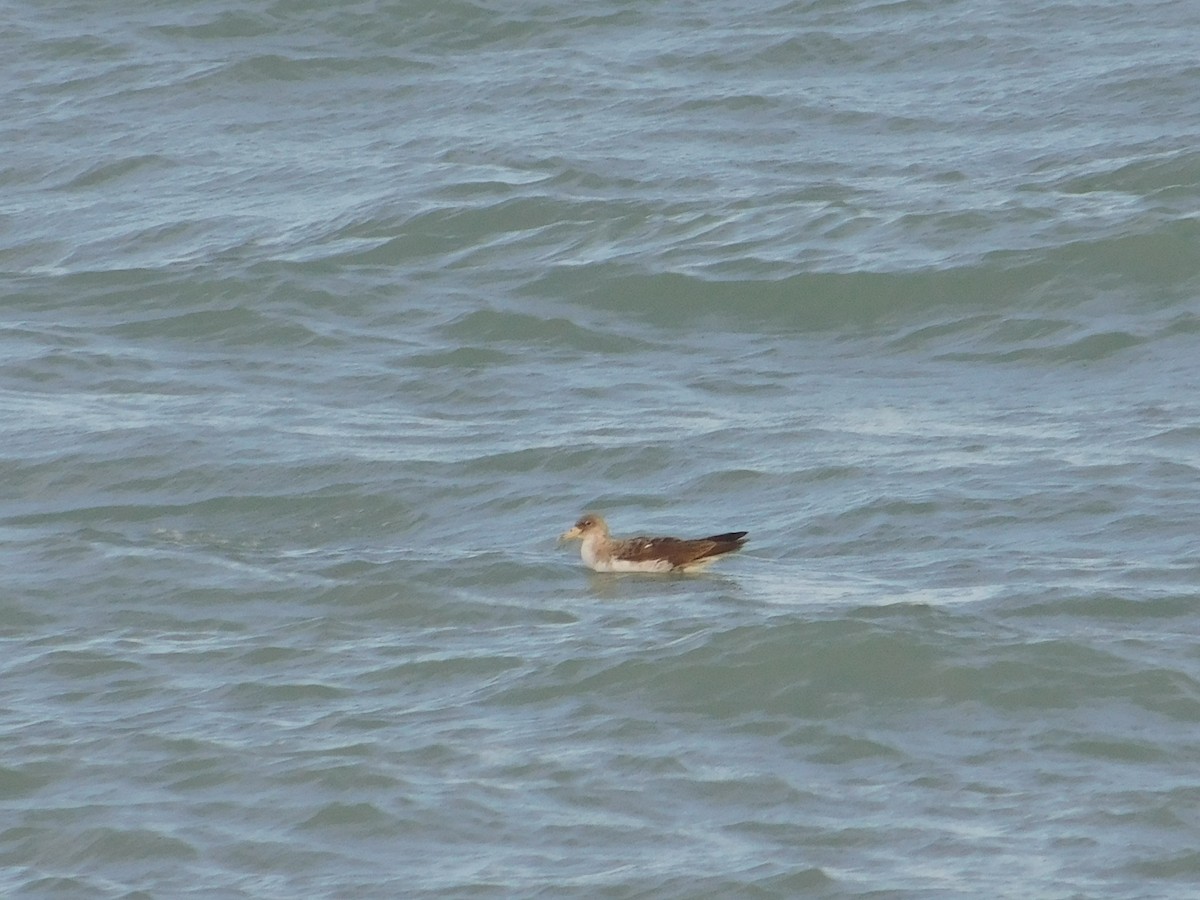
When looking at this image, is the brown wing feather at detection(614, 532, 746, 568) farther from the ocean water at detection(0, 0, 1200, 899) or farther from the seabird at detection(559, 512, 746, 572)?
the ocean water at detection(0, 0, 1200, 899)

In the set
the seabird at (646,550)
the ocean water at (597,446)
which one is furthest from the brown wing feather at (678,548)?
the ocean water at (597,446)

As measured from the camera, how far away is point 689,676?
11219mm

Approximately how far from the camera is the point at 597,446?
14.9 metres

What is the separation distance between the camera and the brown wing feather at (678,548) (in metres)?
12.9

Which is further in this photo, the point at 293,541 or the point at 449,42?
the point at 449,42

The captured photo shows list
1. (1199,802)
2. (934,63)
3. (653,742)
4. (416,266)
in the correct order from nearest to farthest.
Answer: (1199,802), (653,742), (416,266), (934,63)

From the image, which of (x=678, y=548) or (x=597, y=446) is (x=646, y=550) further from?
(x=597, y=446)

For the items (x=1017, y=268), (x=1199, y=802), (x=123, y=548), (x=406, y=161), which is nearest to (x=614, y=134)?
(x=406, y=161)

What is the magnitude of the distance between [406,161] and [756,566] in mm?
8813

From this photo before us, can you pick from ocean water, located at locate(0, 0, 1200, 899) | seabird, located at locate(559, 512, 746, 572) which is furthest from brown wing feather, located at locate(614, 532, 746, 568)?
ocean water, located at locate(0, 0, 1200, 899)

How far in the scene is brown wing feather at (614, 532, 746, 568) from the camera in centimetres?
1285

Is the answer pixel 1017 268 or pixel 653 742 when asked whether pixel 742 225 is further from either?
pixel 653 742

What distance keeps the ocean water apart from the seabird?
0.47 feet

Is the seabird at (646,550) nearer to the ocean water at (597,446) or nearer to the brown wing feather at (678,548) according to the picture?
the brown wing feather at (678,548)
